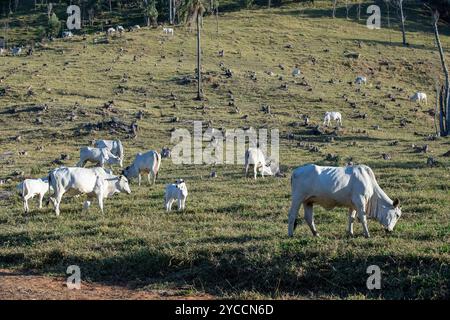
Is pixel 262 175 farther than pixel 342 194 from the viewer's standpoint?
Yes

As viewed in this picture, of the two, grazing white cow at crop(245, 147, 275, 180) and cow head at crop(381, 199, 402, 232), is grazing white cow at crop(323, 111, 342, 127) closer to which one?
grazing white cow at crop(245, 147, 275, 180)

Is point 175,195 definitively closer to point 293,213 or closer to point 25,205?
point 25,205

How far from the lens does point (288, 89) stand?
50312mm

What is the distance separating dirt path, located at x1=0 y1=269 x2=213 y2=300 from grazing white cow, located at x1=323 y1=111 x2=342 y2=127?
99.9 ft

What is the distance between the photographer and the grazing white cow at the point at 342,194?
14.1 metres

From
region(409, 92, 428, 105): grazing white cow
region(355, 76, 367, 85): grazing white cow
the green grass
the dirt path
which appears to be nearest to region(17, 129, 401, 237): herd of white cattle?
the green grass

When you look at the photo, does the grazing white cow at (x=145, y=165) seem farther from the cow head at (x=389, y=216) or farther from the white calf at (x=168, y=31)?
the white calf at (x=168, y=31)

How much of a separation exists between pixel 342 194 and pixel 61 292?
636 cm

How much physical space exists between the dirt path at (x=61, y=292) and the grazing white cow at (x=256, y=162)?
1481 centimetres

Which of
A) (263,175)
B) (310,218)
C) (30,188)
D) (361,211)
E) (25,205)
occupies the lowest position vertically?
(263,175)

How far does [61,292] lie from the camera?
1154cm

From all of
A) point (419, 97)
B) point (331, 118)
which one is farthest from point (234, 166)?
point (419, 97)

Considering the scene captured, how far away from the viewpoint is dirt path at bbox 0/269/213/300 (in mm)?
11234

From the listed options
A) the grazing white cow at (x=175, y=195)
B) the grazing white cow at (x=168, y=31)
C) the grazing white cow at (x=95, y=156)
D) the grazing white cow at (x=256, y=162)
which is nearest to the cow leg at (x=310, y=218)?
the grazing white cow at (x=175, y=195)
